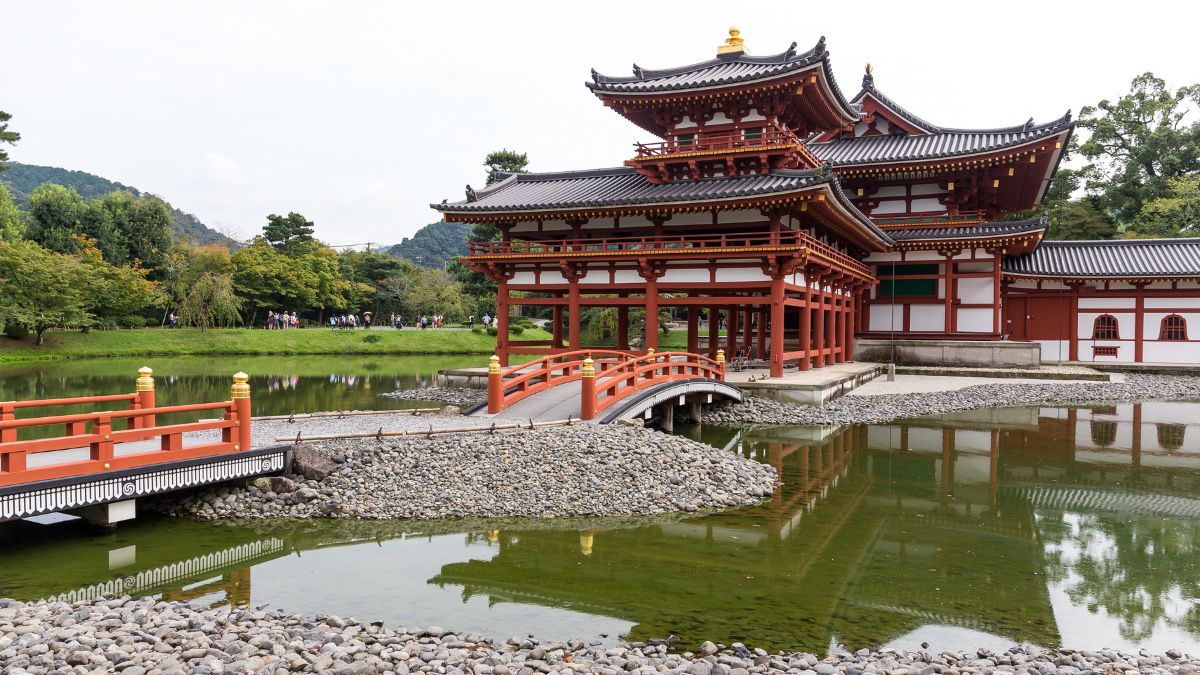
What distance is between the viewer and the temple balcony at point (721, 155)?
21922 mm

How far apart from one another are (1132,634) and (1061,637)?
27.2 inches

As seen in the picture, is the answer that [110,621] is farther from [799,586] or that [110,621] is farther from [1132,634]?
[1132,634]

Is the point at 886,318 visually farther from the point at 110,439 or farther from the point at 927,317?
the point at 110,439

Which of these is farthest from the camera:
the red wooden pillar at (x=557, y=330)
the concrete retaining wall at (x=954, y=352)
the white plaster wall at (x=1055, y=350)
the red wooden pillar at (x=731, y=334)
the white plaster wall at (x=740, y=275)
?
the white plaster wall at (x=1055, y=350)

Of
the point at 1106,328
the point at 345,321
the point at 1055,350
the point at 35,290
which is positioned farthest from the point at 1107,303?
the point at 35,290

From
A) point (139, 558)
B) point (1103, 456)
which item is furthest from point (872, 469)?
point (139, 558)

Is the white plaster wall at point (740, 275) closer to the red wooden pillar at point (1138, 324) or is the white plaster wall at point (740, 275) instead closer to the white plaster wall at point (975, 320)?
the white plaster wall at point (975, 320)

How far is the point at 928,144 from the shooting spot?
2892 cm

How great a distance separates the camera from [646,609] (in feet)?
24.1

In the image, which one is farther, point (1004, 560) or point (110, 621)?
point (1004, 560)

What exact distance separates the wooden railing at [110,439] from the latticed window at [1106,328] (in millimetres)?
31429

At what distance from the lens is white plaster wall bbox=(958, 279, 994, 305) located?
28672mm

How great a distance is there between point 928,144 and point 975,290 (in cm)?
578

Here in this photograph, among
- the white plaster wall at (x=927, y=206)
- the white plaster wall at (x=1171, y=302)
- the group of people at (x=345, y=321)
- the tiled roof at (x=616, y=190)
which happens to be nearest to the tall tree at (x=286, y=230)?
the group of people at (x=345, y=321)
